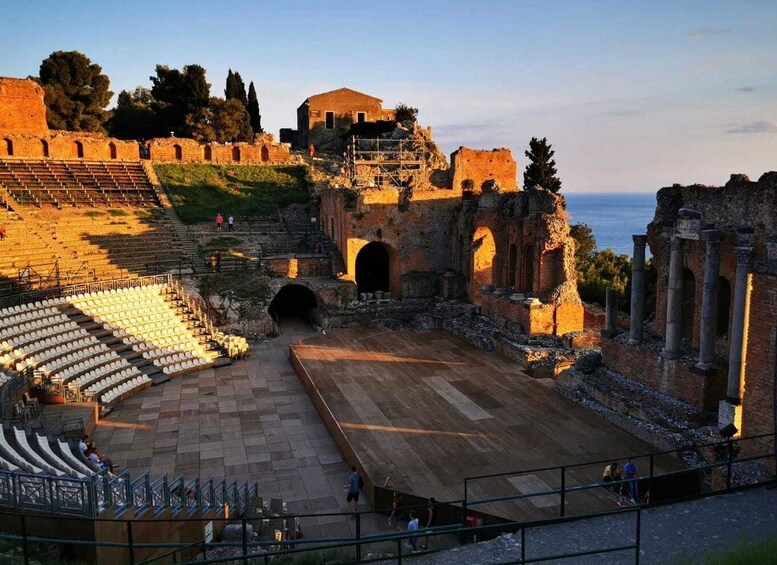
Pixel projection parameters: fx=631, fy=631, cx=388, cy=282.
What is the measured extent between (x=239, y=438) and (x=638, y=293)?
11.1 m

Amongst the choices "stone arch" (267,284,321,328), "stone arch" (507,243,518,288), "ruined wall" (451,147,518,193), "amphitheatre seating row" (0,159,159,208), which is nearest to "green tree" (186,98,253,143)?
"amphitheatre seating row" (0,159,159,208)

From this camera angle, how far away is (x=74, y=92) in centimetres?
4672

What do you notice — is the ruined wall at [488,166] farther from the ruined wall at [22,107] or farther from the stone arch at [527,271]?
the ruined wall at [22,107]

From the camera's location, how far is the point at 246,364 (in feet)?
73.9

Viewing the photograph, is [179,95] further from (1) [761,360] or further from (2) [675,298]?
(1) [761,360]

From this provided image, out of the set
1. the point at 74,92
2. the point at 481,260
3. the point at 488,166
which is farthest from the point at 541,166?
the point at 74,92

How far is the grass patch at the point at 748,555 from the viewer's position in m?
6.71

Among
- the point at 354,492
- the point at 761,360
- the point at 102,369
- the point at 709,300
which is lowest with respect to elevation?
the point at 354,492

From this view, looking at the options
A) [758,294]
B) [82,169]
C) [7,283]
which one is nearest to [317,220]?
[82,169]

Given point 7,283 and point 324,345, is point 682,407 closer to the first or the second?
point 324,345

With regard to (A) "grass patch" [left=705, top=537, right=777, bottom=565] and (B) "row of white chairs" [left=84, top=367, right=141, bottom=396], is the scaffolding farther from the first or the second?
(A) "grass patch" [left=705, top=537, right=777, bottom=565]

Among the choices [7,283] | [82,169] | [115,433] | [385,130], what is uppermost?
[385,130]

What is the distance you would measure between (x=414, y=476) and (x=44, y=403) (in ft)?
33.1

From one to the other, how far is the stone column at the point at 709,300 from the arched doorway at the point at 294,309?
666 inches
